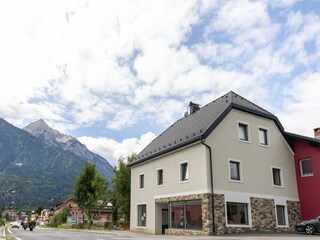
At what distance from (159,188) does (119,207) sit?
18.0m

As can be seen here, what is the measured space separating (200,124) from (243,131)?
10.4 feet

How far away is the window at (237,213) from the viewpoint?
20791 mm

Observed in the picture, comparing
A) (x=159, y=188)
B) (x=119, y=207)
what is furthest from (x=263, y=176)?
(x=119, y=207)

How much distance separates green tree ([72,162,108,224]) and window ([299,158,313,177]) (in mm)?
27589

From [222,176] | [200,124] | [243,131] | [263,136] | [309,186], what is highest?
[200,124]

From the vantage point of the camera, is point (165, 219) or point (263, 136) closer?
point (263, 136)

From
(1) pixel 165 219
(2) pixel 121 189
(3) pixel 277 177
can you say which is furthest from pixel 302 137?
(2) pixel 121 189

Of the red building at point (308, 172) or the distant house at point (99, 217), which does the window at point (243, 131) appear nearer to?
the red building at point (308, 172)

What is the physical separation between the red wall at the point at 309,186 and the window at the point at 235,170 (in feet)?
19.8

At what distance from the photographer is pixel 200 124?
931 inches

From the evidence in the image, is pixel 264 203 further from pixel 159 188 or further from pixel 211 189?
pixel 159 188

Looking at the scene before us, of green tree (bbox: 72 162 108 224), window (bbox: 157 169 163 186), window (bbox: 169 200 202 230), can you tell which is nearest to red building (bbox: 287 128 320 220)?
window (bbox: 169 200 202 230)

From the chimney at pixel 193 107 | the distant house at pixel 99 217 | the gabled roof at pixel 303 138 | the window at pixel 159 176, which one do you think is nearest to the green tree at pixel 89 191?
the distant house at pixel 99 217

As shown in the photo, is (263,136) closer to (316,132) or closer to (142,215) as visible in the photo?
(316,132)
